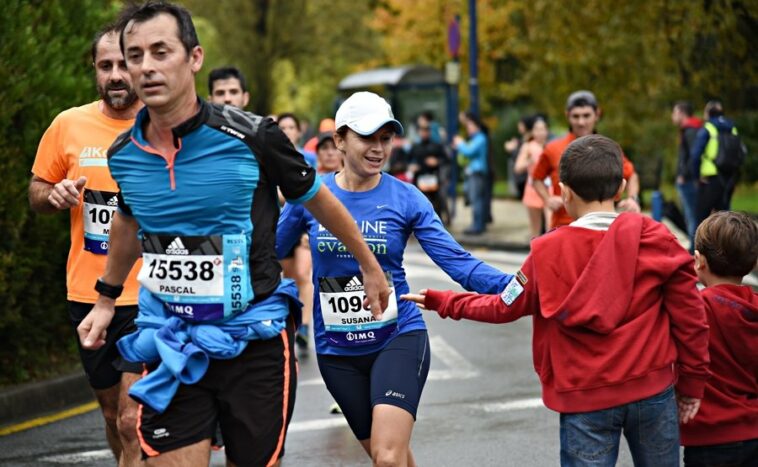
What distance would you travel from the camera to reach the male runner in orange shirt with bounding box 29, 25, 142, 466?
19.5 feet

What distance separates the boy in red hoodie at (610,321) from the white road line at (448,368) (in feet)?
16.1

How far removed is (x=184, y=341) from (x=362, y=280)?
1292mm

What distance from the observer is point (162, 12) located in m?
4.25

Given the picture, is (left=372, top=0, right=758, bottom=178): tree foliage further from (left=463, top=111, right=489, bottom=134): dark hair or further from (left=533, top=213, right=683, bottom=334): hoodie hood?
(left=533, top=213, right=683, bottom=334): hoodie hood

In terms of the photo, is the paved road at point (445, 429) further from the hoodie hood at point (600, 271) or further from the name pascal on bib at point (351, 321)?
the hoodie hood at point (600, 271)

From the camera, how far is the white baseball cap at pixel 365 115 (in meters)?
5.55

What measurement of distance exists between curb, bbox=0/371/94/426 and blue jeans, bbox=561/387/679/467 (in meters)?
5.03

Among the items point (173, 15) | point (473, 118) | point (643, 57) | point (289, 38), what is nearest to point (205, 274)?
point (173, 15)

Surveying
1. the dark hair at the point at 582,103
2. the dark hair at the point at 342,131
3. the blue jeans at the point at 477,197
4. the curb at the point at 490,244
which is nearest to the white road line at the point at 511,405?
the dark hair at the point at 582,103

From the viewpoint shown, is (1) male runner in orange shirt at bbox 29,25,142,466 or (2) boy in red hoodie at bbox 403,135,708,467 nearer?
(2) boy in red hoodie at bbox 403,135,708,467

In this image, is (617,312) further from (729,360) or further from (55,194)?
(55,194)

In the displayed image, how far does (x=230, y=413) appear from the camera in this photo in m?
4.29

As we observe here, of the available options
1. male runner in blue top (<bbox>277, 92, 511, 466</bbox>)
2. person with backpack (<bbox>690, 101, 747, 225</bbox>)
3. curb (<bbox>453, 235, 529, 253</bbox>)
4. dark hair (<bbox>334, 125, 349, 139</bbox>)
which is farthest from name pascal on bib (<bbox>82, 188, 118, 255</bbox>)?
curb (<bbox>453, 235, 529, 253</bbox>)

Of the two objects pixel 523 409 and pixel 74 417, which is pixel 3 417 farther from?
pixel 523 409
